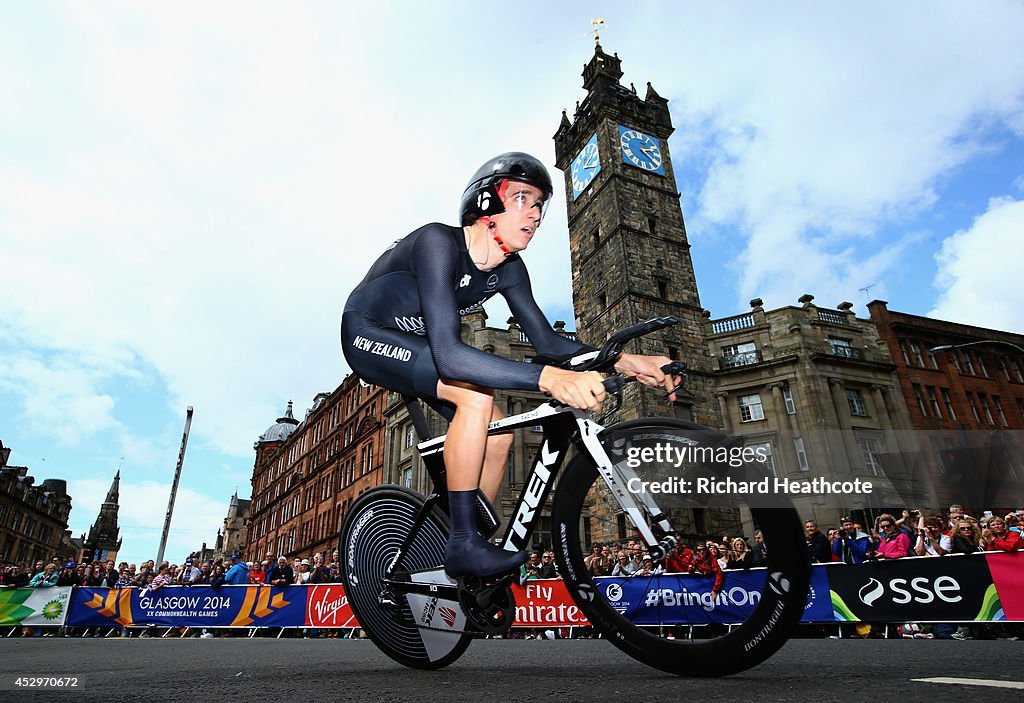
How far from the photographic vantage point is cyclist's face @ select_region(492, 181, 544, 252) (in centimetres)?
288

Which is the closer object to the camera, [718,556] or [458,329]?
[718,556]

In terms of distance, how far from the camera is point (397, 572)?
3049 millimetres

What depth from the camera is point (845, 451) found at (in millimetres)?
29609

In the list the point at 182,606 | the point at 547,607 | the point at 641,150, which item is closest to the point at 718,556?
the point at 547,607

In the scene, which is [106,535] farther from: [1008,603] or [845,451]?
[1008,603]

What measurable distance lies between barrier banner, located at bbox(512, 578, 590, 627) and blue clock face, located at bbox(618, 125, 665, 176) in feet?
104

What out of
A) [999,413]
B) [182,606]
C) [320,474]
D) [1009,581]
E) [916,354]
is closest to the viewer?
[1009,581]

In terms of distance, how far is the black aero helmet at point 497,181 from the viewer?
113 inches

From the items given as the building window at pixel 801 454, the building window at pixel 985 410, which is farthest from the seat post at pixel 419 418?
the building window at pixel 985 410

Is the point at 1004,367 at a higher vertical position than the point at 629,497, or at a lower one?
higher

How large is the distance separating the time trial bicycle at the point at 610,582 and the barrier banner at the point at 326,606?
384 inches

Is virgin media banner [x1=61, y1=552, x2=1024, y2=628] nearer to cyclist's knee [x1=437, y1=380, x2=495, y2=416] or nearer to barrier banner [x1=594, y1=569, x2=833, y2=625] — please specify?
barrier banner [x1=594, y1=569, x2=833, y2=625]

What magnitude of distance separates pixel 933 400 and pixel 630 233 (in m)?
18.8

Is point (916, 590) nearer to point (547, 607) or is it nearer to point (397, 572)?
point (547, 607)
